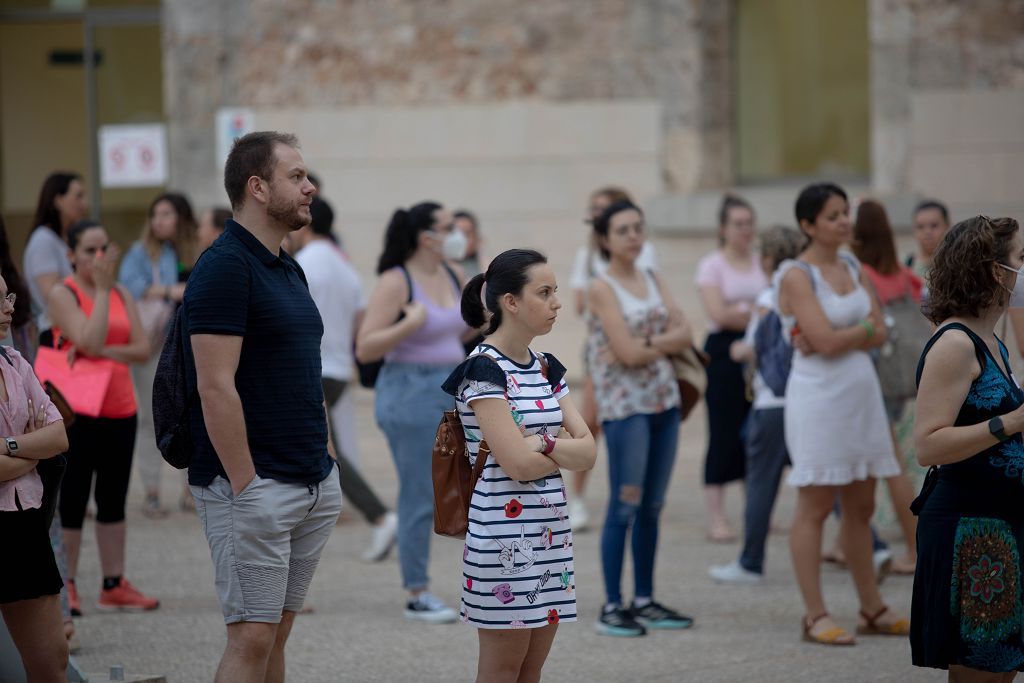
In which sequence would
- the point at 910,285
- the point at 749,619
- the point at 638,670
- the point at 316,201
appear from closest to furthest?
the point at 638,670 → the point at 749,619 → the point at 910,285 → the point at 316,201

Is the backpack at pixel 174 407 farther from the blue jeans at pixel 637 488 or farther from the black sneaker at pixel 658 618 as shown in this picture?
the black sneaker at pixel 658 618

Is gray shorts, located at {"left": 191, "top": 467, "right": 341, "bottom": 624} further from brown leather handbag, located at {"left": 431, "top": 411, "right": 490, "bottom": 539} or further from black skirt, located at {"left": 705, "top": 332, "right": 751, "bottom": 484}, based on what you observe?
black skirt, located at {"left": 705, "top": 332, "right": 751, "bottom": 484}

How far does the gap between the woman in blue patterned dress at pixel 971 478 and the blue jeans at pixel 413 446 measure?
9.85ft

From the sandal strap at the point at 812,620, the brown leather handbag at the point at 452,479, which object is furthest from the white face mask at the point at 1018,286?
the sandal strap at the point at 812,620

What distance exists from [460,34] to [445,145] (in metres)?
1.11

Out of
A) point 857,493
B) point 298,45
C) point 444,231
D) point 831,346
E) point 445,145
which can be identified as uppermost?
point 298,45

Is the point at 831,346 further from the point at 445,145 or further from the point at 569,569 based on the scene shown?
the point at 445,145

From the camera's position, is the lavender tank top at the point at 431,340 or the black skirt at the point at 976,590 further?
the lavender tank top at the point at 431,340

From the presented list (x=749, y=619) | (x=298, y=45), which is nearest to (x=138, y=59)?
(x=298, y=45)

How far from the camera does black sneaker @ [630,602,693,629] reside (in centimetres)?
655

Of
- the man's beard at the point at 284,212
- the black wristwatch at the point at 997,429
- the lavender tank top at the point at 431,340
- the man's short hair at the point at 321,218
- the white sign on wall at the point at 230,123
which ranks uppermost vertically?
the white sign on wall at the point at 230,123

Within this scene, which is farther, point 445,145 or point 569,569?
point 445,145

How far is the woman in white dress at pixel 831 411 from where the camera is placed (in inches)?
243

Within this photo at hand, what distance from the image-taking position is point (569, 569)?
434 centimetres
